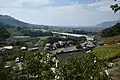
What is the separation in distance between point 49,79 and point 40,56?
4.32 meters

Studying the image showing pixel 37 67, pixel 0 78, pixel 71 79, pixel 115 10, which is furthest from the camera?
pixel 115 10

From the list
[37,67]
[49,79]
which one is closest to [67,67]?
[49,79]

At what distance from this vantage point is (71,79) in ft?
24.8

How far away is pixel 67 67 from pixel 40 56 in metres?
4.89

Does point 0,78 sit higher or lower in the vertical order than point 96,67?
lower

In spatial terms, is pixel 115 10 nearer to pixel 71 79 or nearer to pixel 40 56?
pixel 40 56

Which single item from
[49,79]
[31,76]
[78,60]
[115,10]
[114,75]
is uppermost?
[115,10]

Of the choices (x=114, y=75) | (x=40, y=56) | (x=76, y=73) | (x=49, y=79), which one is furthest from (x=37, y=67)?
(x=114, y=75)

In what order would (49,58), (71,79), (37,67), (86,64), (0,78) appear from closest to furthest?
(71,79), (86,64), (49,58), (37,67), (0,78)

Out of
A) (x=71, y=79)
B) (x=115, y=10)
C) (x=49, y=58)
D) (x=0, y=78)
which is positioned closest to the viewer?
(x=71, y=79)

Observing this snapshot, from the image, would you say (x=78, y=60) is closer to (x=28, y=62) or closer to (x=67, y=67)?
(x=67, y=67)

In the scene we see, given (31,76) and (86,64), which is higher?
(86,64)

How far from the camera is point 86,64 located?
8156 mm

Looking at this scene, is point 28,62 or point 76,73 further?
point 28,62
